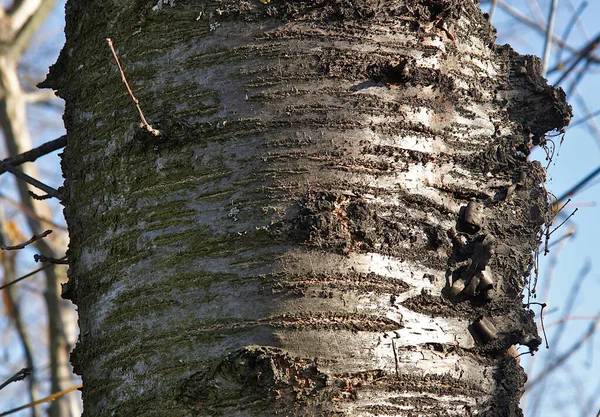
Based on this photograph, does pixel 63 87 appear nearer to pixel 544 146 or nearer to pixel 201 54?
pixel 201 54

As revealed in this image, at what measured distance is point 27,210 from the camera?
4426mm

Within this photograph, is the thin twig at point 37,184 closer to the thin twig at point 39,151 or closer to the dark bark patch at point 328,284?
the thin twig at point 39,151

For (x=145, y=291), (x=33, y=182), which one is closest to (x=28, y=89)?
(x=33, y=182)

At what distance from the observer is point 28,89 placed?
25.9 ft

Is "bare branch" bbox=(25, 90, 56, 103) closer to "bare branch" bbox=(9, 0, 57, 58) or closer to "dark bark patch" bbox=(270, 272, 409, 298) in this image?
"bare branch" bbox=(9, 0, 57, 58)

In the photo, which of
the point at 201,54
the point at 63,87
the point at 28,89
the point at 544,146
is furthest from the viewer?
the point at 28,89

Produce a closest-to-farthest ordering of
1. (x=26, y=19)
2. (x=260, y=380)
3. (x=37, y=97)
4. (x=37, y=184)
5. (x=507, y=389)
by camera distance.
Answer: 1. (x=260, y=380)
2. (x=507, y=389)
3. (x=37, y=184)
4. (x=26, y=19)
5. (x=37, y=97)

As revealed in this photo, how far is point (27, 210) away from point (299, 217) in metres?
3.91

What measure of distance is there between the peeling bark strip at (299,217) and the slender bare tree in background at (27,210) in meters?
3.50

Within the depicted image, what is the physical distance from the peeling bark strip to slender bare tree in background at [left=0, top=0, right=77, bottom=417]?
3.50 meters

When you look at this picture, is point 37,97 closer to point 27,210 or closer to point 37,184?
point 27,210

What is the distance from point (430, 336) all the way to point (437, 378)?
7 centimetres

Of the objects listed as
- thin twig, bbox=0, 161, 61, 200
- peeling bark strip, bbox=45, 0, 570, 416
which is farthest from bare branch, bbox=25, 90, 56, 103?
peeling bark strip, bbox=45, 0, 570, 416

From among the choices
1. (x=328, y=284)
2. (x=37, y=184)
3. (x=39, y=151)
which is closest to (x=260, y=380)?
(x=328, y=284)
